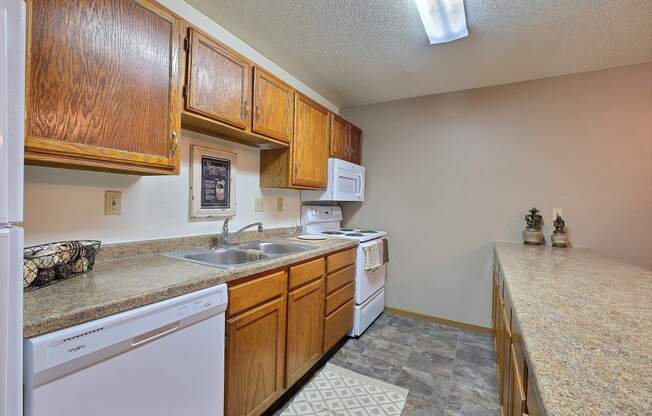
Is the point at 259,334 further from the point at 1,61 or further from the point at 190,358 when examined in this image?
the point at 1,61

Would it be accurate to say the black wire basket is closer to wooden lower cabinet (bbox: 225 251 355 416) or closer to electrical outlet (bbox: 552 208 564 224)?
wooden lower cabinet (bbox: 225 251 355 416)

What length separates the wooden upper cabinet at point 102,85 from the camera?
0.93m

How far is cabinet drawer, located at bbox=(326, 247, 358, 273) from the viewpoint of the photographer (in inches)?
82.2

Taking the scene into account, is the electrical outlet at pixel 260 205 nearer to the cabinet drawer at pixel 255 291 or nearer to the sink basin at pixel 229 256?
the sink basin at pixel 229 256

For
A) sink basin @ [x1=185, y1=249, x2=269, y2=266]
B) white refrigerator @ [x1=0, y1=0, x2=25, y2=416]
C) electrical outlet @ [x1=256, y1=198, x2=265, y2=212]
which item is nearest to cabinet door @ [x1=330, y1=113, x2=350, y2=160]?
electrical outlet @ [x1=256, y1=198, x2=265, y2=212]

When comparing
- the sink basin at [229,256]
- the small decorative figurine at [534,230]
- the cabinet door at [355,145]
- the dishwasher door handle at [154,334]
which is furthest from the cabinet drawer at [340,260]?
the small decorative figurine at [534,230]

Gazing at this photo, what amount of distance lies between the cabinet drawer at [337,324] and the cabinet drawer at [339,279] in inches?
7.3

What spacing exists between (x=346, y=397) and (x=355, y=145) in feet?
7.55

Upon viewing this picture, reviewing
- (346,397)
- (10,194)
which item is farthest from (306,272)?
(10,194)

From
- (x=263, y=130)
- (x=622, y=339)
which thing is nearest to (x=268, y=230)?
(x=263, y=130)

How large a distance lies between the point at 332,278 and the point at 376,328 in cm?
98

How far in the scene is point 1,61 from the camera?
1.84 feet

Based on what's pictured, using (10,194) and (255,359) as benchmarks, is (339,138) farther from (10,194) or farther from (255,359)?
(10,194)

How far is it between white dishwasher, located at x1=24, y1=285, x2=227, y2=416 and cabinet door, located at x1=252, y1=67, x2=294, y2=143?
1.11 meters
